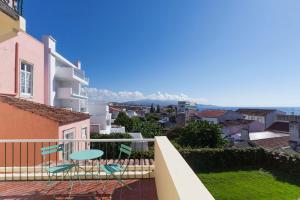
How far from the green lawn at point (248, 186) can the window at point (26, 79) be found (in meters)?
12.0

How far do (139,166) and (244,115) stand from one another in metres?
63.8

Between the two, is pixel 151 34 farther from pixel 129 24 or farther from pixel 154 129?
pixel 154 129

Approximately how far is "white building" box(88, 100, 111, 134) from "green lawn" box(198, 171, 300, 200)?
20.5 m

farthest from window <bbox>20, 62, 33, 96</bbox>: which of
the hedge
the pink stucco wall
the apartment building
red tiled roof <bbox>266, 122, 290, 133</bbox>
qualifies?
red tiled roof <bbox>266, 122, 290, 133</bbox>

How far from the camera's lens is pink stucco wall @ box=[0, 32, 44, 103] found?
39.6 ft

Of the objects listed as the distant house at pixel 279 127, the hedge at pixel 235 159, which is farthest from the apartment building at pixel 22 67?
the distant house at pixel 279 127

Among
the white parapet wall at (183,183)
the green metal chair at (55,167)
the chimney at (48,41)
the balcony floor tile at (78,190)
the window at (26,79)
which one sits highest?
the chimney at (48,41)

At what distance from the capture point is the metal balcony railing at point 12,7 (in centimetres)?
522

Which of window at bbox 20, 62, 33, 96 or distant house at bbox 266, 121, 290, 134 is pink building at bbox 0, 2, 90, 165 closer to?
window at bbox 20, 62, 33, 96

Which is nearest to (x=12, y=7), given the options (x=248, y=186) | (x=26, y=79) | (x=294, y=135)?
(x=26, y=79)

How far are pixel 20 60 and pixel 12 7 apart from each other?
904cm

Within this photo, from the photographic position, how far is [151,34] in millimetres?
25359

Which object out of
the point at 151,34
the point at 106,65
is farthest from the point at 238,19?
the point at 106,65

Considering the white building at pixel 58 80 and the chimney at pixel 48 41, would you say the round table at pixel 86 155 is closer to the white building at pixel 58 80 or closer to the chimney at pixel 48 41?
the white building at pixel 58 80
